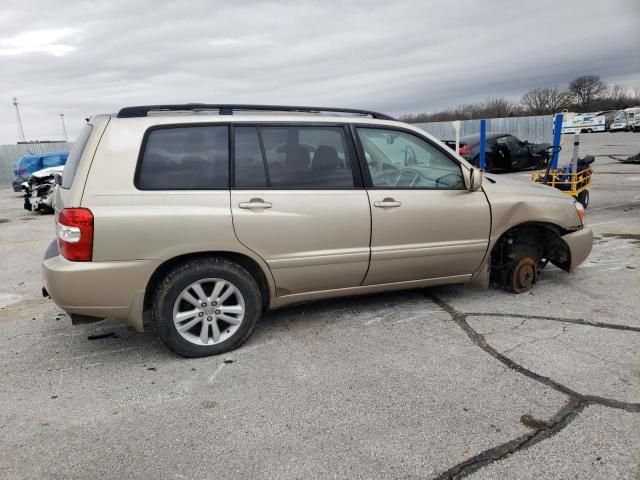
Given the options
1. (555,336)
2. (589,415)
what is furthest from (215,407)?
(555,336)

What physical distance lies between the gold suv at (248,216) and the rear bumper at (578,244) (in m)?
0.61

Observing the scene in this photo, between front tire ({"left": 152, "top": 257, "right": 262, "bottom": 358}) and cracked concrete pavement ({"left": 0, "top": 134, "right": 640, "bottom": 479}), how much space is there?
14cm

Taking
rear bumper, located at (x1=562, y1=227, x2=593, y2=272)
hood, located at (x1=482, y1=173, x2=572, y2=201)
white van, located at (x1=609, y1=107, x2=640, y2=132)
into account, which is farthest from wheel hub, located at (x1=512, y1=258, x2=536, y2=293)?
white van, located at (x1=609, y1=107, x2=640, y2=132)

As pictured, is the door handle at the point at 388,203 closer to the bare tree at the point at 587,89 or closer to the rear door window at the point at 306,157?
the rear door window at the point at 306,157

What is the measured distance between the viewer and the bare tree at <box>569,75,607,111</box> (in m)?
72.8

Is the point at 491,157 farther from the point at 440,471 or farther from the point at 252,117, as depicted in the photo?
the point at 440,471

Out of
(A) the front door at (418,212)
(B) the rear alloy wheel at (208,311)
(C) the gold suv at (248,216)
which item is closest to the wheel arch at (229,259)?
(C) the gold suv at (248,216)

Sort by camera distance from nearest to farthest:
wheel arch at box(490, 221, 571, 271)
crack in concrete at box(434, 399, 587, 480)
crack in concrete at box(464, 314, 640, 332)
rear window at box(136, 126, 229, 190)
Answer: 1. crack in concrete at box(434, 399, 587, 480)
2. rear window at box(136, 126, 229, 190)
3. crack in concrete at box(464, 314, 640, 332)
4. wheel arch at box(490, 221, 571, 271)

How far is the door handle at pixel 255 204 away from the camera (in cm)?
360

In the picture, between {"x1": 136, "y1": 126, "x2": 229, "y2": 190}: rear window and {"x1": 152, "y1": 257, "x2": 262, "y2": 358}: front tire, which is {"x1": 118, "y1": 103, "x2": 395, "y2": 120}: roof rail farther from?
{"x1": 152, "y1": 257, "x2": 262, "y2": 358}: front tire

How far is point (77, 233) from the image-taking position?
326 centimetres

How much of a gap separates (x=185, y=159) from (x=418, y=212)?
1900 mm

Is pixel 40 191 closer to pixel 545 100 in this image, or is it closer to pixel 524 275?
pixel 524 275

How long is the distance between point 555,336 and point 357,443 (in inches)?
81.0
